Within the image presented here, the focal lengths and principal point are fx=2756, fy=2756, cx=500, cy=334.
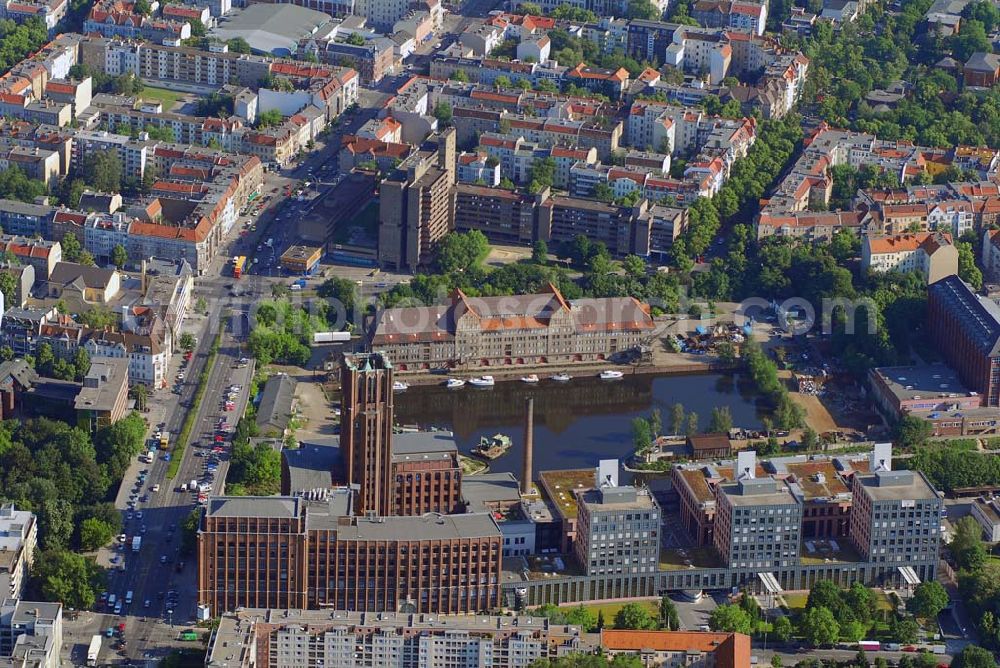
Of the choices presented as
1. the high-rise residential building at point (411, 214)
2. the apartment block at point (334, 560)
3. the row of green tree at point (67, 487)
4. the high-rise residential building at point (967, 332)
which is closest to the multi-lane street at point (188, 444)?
the row of green tree at point (67, 487)

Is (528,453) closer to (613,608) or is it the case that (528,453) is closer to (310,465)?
(613,608)

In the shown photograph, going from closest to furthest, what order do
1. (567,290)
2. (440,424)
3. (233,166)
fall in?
(440,424), (567,290), (233,166)

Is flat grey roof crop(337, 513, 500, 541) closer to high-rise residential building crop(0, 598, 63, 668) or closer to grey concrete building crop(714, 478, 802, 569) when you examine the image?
grey concrete building crop(714, 478, 802, 569)

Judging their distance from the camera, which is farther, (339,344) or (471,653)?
(339,344)

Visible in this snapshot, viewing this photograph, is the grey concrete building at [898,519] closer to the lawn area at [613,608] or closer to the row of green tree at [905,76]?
the lawn area at [613,608]

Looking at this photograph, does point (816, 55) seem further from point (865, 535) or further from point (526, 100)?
point (865, 535)

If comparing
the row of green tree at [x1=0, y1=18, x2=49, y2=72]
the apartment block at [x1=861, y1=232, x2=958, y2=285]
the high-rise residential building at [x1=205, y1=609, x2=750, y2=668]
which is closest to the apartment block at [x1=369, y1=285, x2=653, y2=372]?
the apartment block at [x1=861, y1=232, x2=958, y2=285]

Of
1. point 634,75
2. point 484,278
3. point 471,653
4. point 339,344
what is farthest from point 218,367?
point 634,75

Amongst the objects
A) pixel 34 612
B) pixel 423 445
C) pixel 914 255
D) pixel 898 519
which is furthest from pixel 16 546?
pixel 914 255
